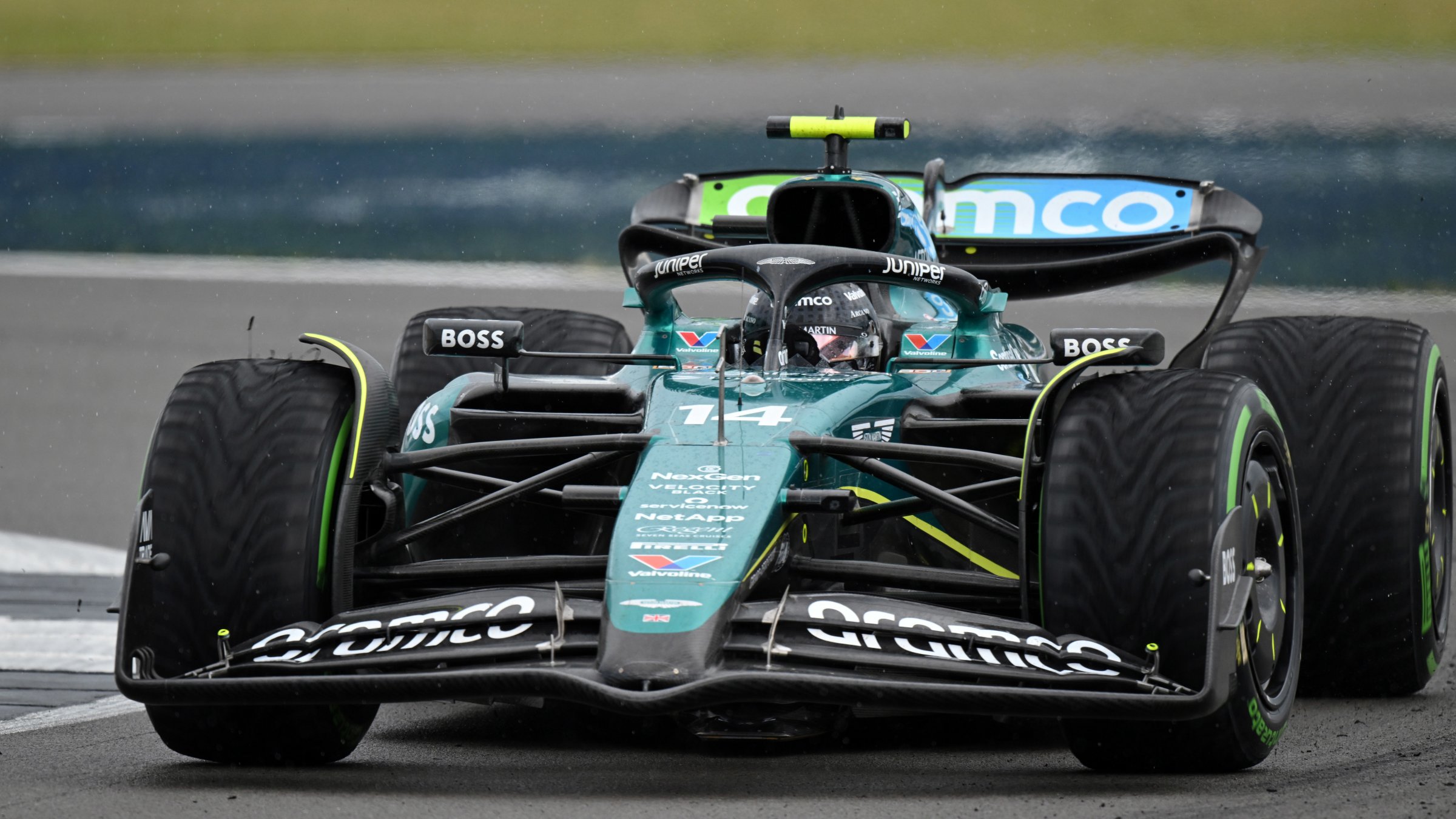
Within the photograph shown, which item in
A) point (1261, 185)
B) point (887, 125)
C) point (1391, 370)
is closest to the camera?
point (1391, 370)

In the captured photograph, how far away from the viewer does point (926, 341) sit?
6820 millimetres

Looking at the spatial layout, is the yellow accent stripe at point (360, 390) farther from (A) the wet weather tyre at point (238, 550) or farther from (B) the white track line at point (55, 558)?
Answer: (B) the white track line at point (55, 558)

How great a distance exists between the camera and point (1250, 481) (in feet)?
16.5

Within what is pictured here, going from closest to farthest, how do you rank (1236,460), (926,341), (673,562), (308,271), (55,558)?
(673,562), (1236,460), (926,341), (55,558), (308,271)

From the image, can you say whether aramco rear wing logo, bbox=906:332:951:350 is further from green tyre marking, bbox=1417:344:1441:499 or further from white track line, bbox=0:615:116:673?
white track line, bbox=0:615:116:673

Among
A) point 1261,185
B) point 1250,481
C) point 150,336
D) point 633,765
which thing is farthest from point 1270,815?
point 150,336

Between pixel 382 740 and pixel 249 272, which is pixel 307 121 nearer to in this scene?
pixel 249 272

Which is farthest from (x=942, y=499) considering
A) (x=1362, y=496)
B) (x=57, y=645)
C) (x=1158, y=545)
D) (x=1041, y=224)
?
(x=57, y=645)

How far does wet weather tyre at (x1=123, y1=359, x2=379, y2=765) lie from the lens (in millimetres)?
4984

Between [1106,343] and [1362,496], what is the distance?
148 cm

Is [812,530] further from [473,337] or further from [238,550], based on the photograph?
[238,550]

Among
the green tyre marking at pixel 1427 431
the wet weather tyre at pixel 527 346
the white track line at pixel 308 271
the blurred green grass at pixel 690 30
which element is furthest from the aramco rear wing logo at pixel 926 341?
the white track line at pixel 308 271

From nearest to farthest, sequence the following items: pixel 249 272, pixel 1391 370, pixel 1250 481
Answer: pixel 1250 481 < pixel 1391 370 < pixel 249 272

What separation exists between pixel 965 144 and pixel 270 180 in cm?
664
